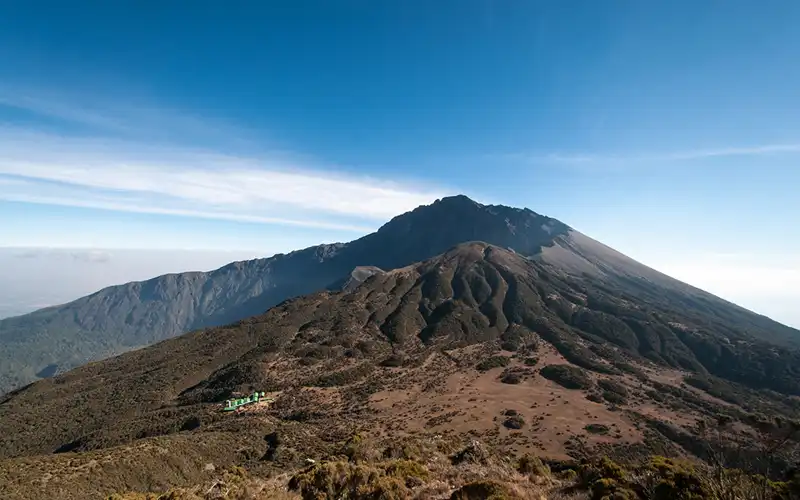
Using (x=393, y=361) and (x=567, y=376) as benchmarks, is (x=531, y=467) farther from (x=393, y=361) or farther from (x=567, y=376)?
(x=393, y=361)

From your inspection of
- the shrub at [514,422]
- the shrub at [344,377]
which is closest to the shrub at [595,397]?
the shrub at [514,422]

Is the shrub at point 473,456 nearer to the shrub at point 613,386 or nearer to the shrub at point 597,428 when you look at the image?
the shrub at point 597,428

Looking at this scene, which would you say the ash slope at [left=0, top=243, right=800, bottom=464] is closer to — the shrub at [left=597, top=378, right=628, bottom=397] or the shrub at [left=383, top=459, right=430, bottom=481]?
the shrub at [left=597, top=378, right=628, bottom=397]

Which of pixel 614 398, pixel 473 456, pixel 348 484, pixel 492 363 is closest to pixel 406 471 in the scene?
pixel 348 484

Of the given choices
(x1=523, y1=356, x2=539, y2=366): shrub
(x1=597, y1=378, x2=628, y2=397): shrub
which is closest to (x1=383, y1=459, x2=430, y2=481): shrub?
(x1=597, y1=378, x2=628, y2=397): shrub

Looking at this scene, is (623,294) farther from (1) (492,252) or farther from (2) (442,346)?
(2) (442,346)
